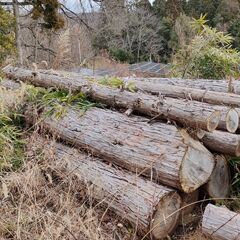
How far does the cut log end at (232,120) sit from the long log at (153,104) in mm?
159

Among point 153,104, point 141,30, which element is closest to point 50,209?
point 153,104

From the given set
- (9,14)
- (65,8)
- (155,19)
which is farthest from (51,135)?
(155,19)

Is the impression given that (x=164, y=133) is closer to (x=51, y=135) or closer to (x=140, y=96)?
(x=140, y=96)

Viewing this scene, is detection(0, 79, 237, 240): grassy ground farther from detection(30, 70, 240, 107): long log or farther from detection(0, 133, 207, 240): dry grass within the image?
detection(30, 70, 240, 107): long log

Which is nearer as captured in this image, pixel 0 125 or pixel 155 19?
pixel 0 125

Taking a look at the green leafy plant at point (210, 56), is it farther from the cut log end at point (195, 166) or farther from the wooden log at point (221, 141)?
the cut log end at point (195, 166)

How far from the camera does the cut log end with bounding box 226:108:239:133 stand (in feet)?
10.1

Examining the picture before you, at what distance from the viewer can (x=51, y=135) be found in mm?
3871

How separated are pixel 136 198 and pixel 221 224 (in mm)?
590

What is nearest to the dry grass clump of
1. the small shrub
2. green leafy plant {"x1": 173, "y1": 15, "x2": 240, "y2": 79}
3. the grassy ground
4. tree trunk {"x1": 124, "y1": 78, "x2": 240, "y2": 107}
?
the grassy ground

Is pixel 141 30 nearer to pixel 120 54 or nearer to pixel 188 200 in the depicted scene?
pixel 120 54

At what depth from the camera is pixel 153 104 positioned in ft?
10.7

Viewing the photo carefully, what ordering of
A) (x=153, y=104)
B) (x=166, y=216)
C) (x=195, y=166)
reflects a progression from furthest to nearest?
(x=153, y=104) → (x=195, y=166) → (x=166, y=216)

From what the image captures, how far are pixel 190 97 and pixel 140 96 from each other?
0.57m
